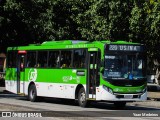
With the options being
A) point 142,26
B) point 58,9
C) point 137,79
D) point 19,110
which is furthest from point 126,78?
point 58,9

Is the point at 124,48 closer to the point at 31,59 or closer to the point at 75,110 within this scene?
the point at 75,110

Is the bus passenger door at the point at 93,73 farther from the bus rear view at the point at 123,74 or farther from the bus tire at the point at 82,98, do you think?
the bus rear view at the point at 123,74

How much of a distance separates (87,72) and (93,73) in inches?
17.0

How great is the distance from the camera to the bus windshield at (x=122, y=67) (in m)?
22.0

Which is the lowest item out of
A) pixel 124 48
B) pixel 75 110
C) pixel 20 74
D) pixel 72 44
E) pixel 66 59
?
pixel 75 110

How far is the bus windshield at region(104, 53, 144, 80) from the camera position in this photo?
72.1 ft

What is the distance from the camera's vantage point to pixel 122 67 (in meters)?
22.1

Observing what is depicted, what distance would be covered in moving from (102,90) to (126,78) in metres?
1.16

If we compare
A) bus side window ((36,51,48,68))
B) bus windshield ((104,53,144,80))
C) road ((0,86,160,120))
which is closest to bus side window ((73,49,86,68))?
bus windshield ((104,53,144,80))

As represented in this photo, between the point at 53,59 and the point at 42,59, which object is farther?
the point at 42,59

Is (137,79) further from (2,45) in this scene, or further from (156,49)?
(2,45)

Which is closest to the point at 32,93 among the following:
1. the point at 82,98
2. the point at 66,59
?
the point at 66,59

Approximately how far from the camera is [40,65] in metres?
26.8

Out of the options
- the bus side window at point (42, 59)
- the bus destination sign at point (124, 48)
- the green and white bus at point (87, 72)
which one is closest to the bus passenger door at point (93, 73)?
the green and white bus at point (87, 72)
